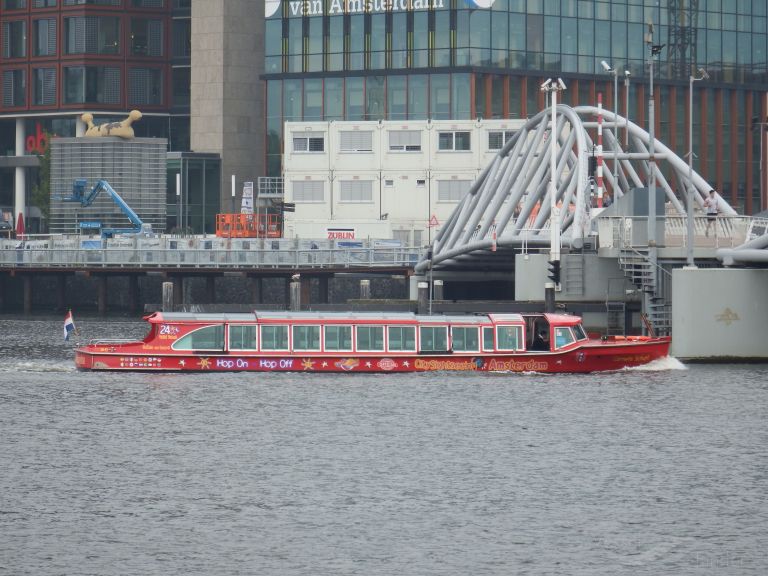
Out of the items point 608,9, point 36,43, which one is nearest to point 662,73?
point 608,9

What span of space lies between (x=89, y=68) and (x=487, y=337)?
109937 millimetres

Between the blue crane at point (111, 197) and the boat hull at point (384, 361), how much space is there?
239 ft

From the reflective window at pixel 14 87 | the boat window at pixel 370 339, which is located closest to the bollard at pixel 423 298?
the boat window at pixel 370 339

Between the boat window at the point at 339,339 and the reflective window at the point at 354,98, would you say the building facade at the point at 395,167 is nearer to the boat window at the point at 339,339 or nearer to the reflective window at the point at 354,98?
the reflective window at the point at 354,98

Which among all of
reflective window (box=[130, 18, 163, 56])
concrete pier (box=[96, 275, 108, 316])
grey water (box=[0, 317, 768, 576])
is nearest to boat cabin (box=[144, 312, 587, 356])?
grey water (box=[0, 317, 768, 576])

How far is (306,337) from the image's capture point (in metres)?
75.3

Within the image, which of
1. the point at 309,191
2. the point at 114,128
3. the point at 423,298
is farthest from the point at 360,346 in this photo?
the point at 114,128

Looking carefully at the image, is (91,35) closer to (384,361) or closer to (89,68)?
Result: (89,68)

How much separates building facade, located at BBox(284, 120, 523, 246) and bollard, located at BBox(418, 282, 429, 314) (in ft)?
132

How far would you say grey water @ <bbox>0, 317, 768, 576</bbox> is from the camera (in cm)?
4250

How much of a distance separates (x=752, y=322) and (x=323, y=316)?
1846 centimetres

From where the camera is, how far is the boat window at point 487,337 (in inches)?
2953

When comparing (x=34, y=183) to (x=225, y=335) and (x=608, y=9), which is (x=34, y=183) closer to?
(x=608, y=9)

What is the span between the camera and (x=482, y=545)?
43531 mm
